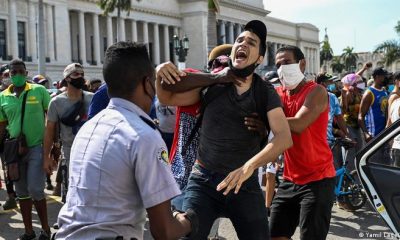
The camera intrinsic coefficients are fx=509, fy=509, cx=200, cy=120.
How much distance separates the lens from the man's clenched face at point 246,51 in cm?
330

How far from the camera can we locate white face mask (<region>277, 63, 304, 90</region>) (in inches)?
158

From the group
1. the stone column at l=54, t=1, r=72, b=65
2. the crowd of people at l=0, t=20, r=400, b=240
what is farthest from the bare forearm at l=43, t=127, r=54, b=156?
the stone column at l=54, t=1, r=72, b=65

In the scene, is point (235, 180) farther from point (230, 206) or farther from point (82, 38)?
point (82, 38)

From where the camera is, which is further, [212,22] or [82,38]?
[82,38]

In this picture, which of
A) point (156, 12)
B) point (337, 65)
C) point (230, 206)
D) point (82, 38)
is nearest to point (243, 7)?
point (156, 12)

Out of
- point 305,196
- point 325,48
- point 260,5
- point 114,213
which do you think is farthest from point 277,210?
point 325,48

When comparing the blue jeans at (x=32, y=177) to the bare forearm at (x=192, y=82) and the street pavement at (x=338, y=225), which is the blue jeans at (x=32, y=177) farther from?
the bare forearm at (x=192, y=82)

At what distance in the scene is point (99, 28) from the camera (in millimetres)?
60406

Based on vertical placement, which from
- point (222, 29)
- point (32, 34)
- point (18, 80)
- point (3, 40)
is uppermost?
point (222, 29)

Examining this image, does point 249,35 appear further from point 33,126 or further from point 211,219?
point 33,126

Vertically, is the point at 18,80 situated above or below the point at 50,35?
below

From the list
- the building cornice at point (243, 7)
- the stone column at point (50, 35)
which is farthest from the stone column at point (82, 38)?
the building cornice at point (243, 7)

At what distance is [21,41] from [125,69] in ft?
159

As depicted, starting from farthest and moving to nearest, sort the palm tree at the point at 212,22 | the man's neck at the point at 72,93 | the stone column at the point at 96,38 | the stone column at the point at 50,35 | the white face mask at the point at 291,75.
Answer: the stone column at the point at 96,38 → the stone column at the point at 50,35 → the palm tree at the point at 212,22 → the man's neck at the point at 72,93 → the white face mask at the point at 291,75
